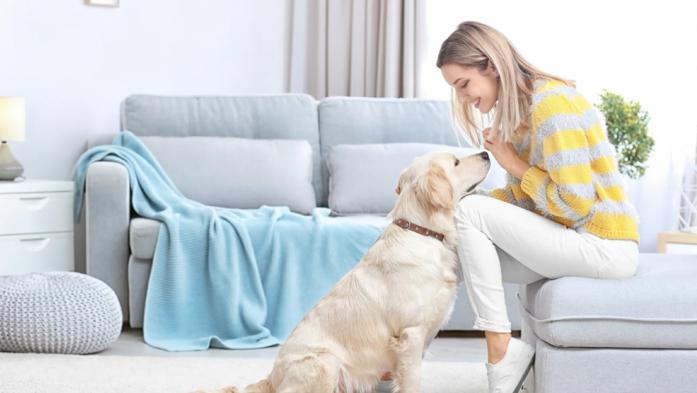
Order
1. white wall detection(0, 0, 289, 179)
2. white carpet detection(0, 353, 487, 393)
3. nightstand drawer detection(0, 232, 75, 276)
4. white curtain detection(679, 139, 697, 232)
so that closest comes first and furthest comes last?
white carpet detection(0, 353, 487, 393) → nightstand drawer detection(0, 232, 75, 276) → white wall detection(0, 0, 289, 179) → white curtain detection(679, 139, 697, 232)

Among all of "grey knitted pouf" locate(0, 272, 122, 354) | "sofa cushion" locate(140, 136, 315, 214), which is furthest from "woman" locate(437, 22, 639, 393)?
"sofa cushion" locate(140, 136, 315, 214)

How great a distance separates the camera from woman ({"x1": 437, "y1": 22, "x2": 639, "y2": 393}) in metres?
2.36

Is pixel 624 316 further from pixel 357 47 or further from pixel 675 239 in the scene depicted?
pixel 357 47

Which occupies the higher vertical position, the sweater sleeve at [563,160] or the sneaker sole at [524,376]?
the sweater sleeve at [563,160]

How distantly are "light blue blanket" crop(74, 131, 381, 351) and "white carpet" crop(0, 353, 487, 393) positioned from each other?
0.29m

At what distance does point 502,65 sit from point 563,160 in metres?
0.31

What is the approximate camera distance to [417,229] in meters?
2.37

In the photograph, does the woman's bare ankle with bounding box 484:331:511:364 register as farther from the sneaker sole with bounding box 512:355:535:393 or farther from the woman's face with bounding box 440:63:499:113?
the woman's face with bounding box 440:63:499:113

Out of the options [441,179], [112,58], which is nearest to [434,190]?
[441,179]

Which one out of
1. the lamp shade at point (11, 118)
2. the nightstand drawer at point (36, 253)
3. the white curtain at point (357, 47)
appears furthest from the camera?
the white curtain at point (357, 47)

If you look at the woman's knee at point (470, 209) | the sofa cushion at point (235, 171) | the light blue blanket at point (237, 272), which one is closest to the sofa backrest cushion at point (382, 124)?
the sofa cushion at point (235, 171)

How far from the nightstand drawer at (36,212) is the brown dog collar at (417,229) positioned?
2157 millimetres

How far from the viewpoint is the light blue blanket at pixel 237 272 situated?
3.55 meters

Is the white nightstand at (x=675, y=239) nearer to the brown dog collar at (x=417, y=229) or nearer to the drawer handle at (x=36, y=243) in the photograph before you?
the brown dog collar at (x=417, y=229)
